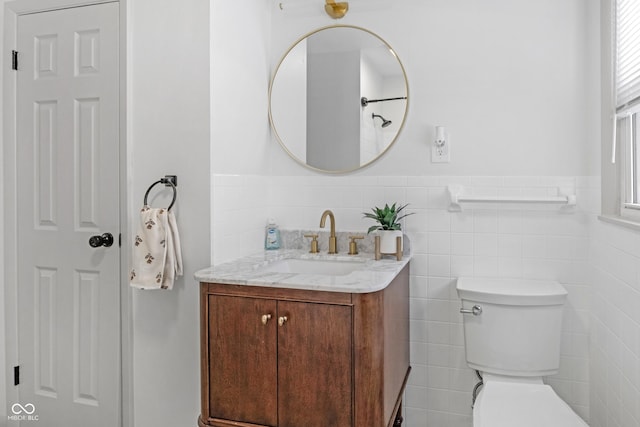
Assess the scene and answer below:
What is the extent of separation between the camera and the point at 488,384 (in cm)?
189

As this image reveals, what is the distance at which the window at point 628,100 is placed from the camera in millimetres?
1731

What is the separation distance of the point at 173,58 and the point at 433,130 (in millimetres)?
1252

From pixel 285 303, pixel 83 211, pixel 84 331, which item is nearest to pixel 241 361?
pixel 285 303

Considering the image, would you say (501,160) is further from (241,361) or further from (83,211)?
(83,211)

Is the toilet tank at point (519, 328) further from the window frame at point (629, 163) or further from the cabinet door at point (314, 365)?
the cabinet door at point (314, 365)

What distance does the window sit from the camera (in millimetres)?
1731

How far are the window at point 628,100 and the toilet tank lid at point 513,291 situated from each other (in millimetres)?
432

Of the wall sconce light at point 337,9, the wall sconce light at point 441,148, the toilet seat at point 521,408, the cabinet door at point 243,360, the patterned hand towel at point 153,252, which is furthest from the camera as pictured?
the wall sconce light at point 337,9

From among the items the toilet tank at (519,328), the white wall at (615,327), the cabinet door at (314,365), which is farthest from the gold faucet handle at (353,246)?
the white wall at (615,327)

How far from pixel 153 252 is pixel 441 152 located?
1.41 metres

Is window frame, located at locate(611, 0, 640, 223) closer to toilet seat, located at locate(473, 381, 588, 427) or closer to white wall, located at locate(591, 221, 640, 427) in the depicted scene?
white wall, located at locate(591, 221, 640, 427)

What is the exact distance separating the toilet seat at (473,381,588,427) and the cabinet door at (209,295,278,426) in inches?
29.2

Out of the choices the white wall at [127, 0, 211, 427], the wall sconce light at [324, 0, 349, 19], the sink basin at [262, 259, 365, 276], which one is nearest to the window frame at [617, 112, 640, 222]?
the sink basin at [262, 259, 365, 276]

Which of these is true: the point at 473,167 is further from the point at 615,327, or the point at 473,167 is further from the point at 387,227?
the point at 615,327
